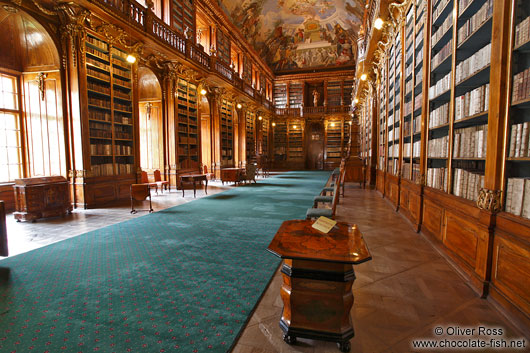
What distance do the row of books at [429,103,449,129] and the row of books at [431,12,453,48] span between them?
3.12 ft

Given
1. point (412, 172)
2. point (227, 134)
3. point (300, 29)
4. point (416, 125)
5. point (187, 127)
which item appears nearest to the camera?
point (416, 125)

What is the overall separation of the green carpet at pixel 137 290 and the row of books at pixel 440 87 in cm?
307

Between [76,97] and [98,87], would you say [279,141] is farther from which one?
[76,97]

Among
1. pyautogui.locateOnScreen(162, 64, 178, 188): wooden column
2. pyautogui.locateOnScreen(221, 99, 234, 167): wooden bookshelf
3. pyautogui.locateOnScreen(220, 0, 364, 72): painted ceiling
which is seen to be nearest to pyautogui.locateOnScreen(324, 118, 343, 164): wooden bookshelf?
pyautogui.locateOnScreen(220, 0, 364, 72): painted ceiling

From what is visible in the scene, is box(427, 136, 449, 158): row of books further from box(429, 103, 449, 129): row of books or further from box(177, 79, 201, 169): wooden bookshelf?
box(177, 79, 201, 169): wooden bookshelf

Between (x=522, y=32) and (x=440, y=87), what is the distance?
5.10 ft

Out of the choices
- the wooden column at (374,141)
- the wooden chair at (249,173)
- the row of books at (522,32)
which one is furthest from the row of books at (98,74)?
the wooden column at (374,141)

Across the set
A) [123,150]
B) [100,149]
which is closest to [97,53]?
[100,149]

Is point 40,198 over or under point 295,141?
under

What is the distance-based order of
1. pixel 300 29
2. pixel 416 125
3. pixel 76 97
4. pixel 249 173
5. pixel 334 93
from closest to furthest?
1. pixel 416 125
2. pixel 76 97
3. pixel 249 173
4. pixel 300 29
5. pixel 334 93

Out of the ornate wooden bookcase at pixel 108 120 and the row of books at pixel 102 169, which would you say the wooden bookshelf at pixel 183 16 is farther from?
the row of books at pixel 102 169

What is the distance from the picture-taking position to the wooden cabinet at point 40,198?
5055mm

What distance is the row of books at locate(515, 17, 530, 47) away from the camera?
6.28ft

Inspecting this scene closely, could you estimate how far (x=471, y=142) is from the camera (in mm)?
2740
